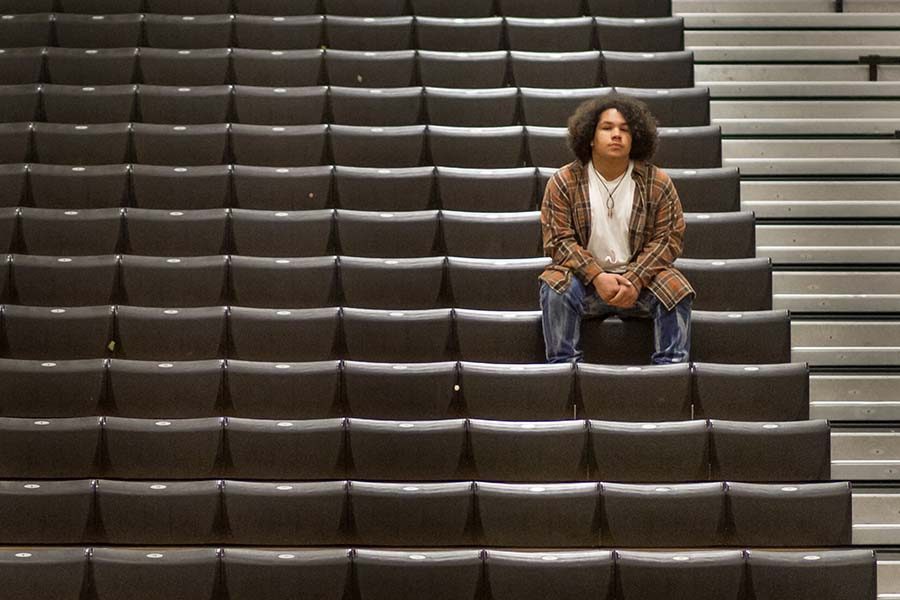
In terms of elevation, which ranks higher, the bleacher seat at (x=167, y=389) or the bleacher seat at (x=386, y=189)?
the bleacher seat at (x=386, y=189)

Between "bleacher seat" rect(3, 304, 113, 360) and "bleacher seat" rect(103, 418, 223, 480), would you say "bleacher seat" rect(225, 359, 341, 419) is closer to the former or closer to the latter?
"bleacher seat" rect(103, 418, 223, 480)

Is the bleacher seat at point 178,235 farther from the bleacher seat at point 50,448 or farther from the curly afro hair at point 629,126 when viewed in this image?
the curly afro hair at point 629,126

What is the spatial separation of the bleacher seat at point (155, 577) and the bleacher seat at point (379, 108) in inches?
42.0

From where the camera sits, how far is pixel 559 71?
268 cm

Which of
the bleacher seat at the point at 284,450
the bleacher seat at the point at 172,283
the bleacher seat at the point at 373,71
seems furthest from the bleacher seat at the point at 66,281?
the bleacher seat at the point at 373,71

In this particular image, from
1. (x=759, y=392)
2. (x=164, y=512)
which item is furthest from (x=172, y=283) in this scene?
(x=759, y=392)

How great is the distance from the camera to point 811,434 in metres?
1.96

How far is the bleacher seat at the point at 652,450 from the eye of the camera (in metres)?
1.95

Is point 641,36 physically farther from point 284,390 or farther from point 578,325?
point 284,390

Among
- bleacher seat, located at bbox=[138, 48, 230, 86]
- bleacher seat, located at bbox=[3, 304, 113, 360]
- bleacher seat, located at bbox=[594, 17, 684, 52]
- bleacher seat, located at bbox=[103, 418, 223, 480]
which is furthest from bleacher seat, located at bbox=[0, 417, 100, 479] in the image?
bleacher seat, located at bbox=[594, 17, 684, 52]

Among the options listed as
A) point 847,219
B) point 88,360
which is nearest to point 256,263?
point 88,360

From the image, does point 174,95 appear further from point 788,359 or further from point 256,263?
point 788,359

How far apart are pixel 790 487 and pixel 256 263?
0.90 m

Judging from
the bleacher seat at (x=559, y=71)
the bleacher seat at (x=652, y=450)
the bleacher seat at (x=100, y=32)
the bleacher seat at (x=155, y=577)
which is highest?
the bleacher seat at (x=100, y=32)
